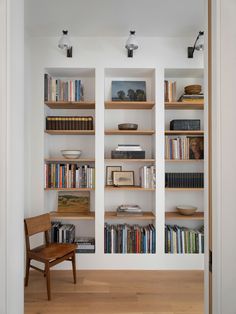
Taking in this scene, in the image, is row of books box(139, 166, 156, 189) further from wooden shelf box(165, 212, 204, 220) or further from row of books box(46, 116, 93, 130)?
row of books box(46, 116, 93, 130)

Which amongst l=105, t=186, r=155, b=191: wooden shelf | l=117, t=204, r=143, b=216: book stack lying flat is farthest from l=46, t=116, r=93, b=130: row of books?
l=117, t=204, r=143, b=216: book stack lying flat

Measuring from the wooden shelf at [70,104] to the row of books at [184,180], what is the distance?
133cm

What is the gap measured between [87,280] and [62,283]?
0.91ft

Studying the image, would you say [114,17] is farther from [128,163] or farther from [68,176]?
[68,176]

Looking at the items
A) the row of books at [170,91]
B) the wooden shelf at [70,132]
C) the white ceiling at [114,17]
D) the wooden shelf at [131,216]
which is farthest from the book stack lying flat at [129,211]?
the white ceiling at [114,17]

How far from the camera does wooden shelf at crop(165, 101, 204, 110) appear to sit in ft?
9.69

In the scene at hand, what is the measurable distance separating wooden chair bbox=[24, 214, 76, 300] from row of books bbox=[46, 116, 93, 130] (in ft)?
3.55

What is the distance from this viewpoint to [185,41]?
2.95 metres

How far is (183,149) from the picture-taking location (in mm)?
3025

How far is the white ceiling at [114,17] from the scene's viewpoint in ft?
7.58
